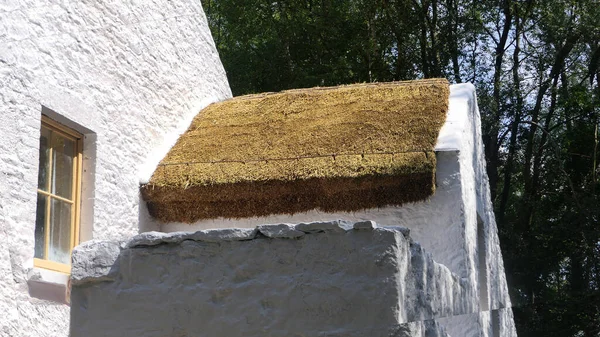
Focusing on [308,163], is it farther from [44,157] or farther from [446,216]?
[44,157]

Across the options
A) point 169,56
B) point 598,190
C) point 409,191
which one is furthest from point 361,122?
point 598,190

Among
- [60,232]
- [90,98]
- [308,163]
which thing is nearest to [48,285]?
[60,232]

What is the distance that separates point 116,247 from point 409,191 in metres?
3.72

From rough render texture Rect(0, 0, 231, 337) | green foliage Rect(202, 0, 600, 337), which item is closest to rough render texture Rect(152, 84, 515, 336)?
rough render texture Rect(0, 0, 231, 337)

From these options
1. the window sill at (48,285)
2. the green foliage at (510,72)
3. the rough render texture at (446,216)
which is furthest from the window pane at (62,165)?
the green foliage at (510,72)

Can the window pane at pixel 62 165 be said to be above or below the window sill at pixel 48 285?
above

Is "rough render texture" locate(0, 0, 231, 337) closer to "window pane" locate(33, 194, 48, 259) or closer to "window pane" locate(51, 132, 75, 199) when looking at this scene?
"window pane" locate(51, 132, 75, 199)

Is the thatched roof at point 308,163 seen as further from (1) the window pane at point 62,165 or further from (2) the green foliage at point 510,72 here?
(2) the green foliage at point 510,72

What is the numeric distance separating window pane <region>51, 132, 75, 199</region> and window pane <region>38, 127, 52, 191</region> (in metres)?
0.07

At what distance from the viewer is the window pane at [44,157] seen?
224 inches

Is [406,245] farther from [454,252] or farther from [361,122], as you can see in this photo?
[361,122]

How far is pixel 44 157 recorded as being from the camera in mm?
5777

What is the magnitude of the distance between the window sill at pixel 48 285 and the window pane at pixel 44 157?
70cm

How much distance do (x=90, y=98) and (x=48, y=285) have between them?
168cm
